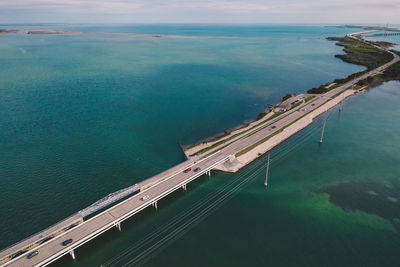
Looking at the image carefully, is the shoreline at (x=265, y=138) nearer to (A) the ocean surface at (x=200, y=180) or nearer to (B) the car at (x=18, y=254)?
(A) the ocean surface at (x=200, y=180)

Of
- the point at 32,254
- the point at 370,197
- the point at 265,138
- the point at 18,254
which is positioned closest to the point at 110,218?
the point at 32,254

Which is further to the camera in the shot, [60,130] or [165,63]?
[165,63]

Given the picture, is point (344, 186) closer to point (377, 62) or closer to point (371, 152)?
point (371, 152)

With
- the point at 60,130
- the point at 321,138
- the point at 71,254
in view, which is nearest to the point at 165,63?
the point at 60,130

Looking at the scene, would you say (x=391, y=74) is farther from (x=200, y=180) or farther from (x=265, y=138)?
(x=200, y=180)

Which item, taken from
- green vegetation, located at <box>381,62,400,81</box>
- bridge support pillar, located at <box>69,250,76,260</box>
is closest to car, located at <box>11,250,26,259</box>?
bridge support pillar, located at <box>69,250,76,260</box>

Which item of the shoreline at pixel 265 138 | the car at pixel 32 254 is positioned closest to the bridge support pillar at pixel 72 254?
the car at pixel 32 254

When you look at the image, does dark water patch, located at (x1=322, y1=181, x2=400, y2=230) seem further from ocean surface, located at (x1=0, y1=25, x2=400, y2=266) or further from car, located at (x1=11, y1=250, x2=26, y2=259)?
car, located at (x1=11, y1=250, x2=26, y2=259)

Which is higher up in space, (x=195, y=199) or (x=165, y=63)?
(x=165, y=63)
